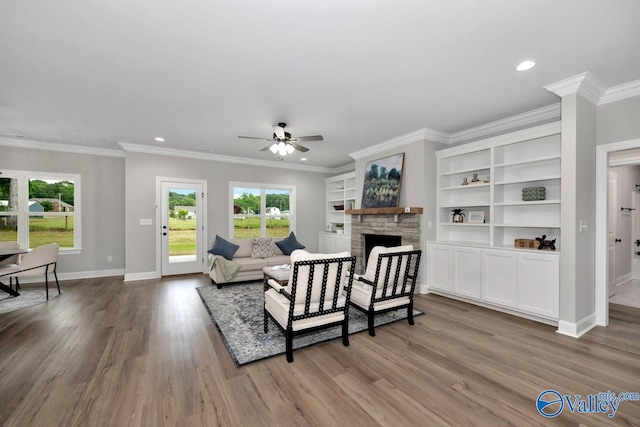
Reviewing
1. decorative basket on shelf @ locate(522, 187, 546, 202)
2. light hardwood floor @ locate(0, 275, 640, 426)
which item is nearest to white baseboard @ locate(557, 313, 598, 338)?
light hardwood floor @ locate(0, 275, 640, 426)

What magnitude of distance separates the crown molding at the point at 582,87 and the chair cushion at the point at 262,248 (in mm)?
5032

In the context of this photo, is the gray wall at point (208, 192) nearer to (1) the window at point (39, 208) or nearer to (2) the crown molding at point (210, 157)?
(2) the crown molding at point (210, 157)

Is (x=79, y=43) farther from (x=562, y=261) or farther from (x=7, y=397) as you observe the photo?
(x=562, y=261)

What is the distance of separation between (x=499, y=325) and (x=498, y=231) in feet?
4.93

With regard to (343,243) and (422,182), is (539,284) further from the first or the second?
(343,243)

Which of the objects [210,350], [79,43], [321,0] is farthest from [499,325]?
[79,43]

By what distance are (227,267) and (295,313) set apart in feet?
9.03

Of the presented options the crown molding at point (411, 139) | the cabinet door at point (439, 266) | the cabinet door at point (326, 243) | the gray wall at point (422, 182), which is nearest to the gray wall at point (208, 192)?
the cabinet door at point (326, 243)

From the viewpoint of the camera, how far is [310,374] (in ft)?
7.44

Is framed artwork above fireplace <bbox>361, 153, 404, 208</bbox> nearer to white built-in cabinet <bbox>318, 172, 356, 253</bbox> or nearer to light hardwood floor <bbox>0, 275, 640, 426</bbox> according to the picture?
white built-in cabinet <bbox>318, 172, 356, 253</bbox>

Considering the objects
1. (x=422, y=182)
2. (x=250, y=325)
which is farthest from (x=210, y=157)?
(x=422, y=182)

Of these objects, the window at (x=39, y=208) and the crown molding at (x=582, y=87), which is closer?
the crown molding at (x=582, y=87)

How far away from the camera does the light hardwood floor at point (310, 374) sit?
5.91ft

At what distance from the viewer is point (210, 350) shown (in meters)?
2.66
